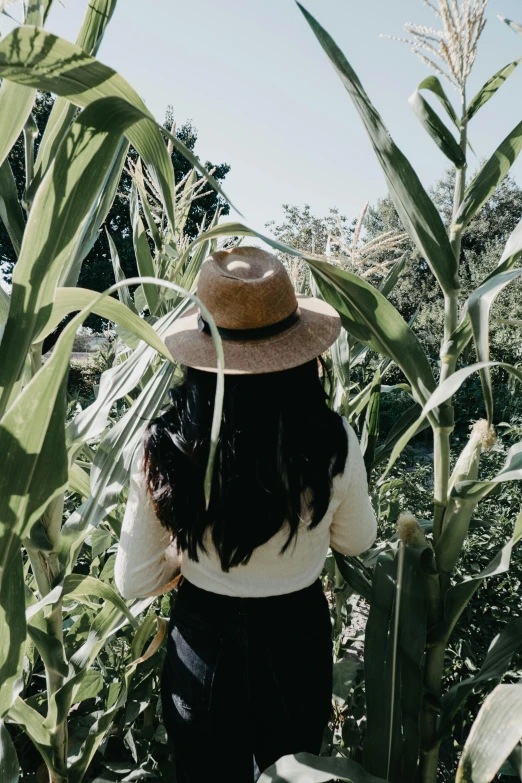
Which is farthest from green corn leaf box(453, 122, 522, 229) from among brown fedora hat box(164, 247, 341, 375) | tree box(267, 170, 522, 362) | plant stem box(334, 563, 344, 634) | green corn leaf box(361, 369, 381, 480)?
tree box(267, 170, 522, 362)

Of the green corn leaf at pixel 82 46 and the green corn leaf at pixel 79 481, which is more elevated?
the green corn leaf at pixel 82 46

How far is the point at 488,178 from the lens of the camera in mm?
935

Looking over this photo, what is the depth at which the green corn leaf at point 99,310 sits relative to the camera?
25.8 inches

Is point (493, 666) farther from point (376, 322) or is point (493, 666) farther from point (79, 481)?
point (79, 481)

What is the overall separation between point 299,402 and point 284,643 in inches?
17.8

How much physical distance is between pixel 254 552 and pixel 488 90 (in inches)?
34.1

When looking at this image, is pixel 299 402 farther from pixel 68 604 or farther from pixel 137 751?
pixel 137 751

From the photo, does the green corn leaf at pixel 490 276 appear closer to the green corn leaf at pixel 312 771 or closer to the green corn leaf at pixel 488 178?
the green corn leaf at pixel 488 178

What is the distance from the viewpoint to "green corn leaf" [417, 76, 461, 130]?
0.92 metres

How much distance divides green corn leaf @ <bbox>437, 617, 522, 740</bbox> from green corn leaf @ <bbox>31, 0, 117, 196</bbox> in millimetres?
1105

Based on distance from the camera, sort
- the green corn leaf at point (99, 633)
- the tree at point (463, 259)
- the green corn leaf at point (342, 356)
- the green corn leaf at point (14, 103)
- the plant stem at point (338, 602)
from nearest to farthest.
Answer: the green corn leaf at point (14, 103)
the green corn leaf at point (99, 633)
the green corn leaf at point (342, 356)
the plant stem at point (338, 602)
the tree at point (463, 259)

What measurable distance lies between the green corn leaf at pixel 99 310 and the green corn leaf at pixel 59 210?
27mm

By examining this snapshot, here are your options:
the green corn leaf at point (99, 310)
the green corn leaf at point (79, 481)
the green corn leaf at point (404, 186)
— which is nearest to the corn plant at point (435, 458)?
the green corn leaf at point (404, 186)

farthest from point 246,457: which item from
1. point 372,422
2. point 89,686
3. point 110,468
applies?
point 89,686
